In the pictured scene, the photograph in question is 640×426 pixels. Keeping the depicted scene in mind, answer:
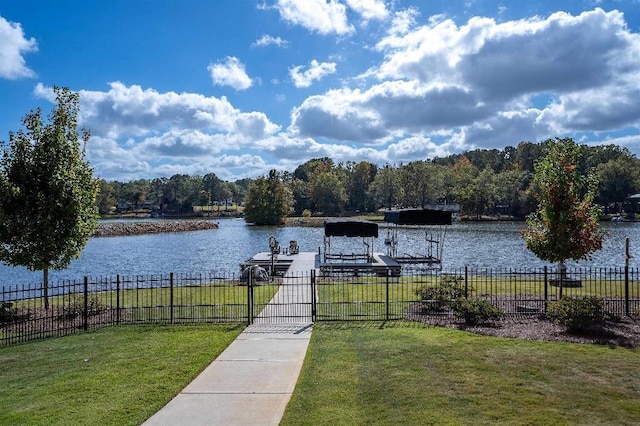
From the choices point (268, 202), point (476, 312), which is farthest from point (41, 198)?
point (268, 202)

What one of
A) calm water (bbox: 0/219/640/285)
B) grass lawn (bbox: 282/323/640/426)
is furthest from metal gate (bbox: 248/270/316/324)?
calm water (bbox: 0/219/640/285)

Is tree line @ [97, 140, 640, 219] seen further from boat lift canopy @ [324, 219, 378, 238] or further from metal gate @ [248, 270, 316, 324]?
metal gate @ [248, 270, 316, 324]

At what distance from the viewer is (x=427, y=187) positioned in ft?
377

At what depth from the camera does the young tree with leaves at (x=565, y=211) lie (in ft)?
64.1

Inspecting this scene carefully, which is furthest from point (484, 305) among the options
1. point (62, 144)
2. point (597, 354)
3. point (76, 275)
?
point (76, 275)

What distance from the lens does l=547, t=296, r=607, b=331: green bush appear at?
13117 millimetres

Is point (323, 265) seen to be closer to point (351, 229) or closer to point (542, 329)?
point (351, 229)

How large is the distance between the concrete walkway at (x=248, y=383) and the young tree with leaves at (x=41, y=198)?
28.1 feet

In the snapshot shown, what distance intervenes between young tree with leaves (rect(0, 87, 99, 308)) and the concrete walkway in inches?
337

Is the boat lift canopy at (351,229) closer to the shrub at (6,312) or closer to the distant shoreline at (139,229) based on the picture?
the shrub at (6,312)

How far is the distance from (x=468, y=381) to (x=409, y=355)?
196 centimetres

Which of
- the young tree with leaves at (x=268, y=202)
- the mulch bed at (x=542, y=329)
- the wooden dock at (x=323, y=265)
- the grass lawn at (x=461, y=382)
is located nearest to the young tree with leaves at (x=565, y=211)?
the mulch bed at (x=542, y=329)

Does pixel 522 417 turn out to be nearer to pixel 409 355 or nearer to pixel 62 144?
pixel 409 355

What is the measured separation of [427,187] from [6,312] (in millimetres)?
105234
